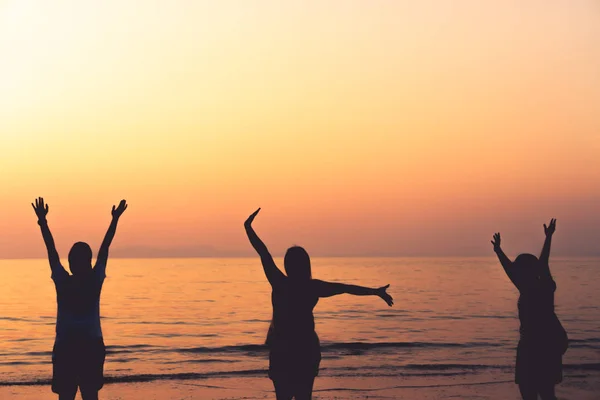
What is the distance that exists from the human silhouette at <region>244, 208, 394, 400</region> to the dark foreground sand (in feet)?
19.9

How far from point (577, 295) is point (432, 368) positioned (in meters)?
34.5

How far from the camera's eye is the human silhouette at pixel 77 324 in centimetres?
716

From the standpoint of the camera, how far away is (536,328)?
8266mm

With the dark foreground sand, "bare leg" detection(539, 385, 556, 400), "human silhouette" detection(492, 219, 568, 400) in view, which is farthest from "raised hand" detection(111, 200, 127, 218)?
the dark foreground sand

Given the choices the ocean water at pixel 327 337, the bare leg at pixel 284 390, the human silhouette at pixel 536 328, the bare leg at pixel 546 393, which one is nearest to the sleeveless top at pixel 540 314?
the human silhouette at pixel 536 328

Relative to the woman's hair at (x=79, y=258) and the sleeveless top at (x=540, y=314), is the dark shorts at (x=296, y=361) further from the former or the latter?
the sleeveless top at (x=540, y=314)

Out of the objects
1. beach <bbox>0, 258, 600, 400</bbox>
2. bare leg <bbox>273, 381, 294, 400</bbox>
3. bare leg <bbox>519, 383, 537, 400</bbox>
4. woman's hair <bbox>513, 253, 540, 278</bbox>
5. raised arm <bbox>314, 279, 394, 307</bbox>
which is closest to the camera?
raised arm <bbox>314, 279, 394, 307</bbox>

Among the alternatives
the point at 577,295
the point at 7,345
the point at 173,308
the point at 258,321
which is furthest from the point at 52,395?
the point at 577,295

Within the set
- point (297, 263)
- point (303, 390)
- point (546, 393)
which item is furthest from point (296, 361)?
point (546, 393)

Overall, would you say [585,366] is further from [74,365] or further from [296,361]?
[74,365]

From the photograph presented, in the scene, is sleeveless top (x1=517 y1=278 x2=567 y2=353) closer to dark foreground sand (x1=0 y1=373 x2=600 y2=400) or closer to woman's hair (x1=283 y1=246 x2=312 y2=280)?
woman's hair (x1=283 y1=246 x2=312 y2=280)

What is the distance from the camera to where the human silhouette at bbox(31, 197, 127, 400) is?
7164mm

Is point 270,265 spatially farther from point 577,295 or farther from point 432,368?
point 577,295

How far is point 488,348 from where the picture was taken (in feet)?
78.1
